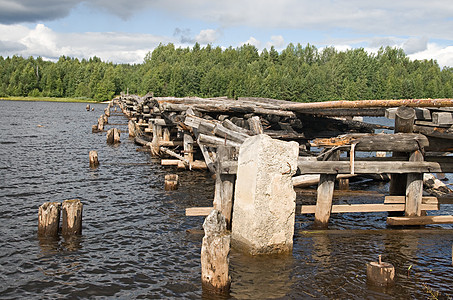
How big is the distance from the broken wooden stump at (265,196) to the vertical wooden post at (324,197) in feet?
5.40

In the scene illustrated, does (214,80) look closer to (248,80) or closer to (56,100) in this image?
(248,80)

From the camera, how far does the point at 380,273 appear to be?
716 cm

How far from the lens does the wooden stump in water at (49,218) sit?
9086 millimetres

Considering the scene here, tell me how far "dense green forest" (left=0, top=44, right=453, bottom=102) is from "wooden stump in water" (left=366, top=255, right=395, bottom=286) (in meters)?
107

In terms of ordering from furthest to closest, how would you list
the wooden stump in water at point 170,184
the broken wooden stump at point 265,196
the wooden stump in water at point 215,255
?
the wooden stump in water at point 170,184 < the broken wooden stump at point 265,196 < the wooden stump in water at point 215,255

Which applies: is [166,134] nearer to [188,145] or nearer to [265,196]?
[188,145]

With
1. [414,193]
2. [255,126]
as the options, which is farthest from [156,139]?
[414,193]

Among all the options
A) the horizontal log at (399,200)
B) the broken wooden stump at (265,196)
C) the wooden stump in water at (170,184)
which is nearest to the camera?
the broken wooden stump at (265,196)

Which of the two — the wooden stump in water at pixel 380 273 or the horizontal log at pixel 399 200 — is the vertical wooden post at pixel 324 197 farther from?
the wooden stump in water at pixel 380 273

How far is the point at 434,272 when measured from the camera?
8078mm

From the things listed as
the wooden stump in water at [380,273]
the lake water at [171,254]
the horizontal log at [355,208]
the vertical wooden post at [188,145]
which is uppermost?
the vertical wooden post at [188,145]

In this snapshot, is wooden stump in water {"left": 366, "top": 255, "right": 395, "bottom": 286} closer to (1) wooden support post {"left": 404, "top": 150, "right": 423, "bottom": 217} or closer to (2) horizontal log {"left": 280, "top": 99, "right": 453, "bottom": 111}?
(1) wooden support post {"left": 404, "top": 150, "right": 423, "bottom": 217}

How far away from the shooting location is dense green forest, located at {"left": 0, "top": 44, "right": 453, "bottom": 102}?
117625 mm

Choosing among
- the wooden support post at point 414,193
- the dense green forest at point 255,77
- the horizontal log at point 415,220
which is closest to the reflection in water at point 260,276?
the horizontal log at point 415,220
